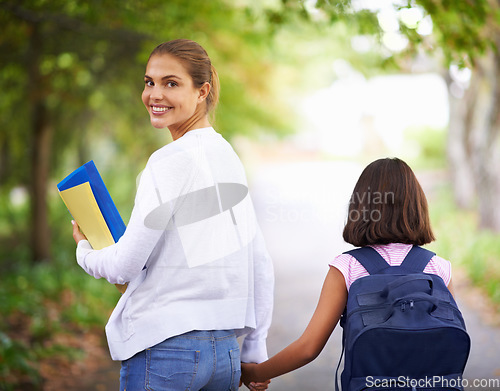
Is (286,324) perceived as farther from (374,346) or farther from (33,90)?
(374,346)

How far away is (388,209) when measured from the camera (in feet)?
7.06

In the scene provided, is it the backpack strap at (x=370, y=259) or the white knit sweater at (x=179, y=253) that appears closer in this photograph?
the white knit sweater at (x=179, y=253)

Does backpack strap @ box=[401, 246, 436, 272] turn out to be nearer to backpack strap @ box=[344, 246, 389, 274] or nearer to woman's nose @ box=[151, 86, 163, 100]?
backpack strap @ box=[344, 246, 389, 274]

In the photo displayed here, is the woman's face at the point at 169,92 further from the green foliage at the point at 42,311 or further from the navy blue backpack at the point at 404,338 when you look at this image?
the green foliage at the point at 42,311

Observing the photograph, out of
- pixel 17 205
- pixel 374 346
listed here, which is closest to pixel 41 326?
pixel 374 346

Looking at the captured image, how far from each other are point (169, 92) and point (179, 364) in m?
0.96

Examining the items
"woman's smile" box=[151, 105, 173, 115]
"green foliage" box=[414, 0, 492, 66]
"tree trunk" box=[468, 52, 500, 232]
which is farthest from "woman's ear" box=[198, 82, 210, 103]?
"tree trunk" box=[468, 52, 500, 232]

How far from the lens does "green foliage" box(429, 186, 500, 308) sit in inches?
346

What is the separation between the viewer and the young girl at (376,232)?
82.8 inches

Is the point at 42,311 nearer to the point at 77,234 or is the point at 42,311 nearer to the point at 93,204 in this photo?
the point at 77,234

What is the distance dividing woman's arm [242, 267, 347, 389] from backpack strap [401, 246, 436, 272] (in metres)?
0.24

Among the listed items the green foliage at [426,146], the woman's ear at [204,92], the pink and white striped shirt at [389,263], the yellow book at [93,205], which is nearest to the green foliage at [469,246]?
the pink and white striped shirt at [389,263]

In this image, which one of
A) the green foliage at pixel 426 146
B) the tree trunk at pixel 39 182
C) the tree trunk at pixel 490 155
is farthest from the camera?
the green foliage at pixel 426 146

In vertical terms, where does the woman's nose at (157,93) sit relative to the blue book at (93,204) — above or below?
above
